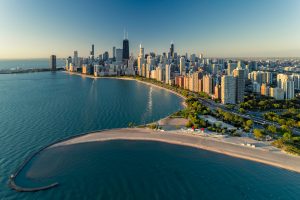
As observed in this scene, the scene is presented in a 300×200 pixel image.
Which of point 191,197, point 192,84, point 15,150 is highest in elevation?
point 192,84

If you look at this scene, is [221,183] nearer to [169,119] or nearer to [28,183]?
[28,183]

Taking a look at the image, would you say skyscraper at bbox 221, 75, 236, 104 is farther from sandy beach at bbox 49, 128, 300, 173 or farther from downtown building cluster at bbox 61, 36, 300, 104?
sandy beach at bbox 49, 128, 300, 173

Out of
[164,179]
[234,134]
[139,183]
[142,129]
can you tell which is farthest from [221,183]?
[142,129]

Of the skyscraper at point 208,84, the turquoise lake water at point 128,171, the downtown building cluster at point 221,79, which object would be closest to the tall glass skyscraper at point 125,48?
the downtown building cluster at point 221,79

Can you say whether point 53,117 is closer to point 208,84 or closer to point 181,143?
point 181,143

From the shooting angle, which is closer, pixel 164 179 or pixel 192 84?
pixel 164 179

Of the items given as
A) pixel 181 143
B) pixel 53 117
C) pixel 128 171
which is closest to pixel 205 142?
pixel 181 143
